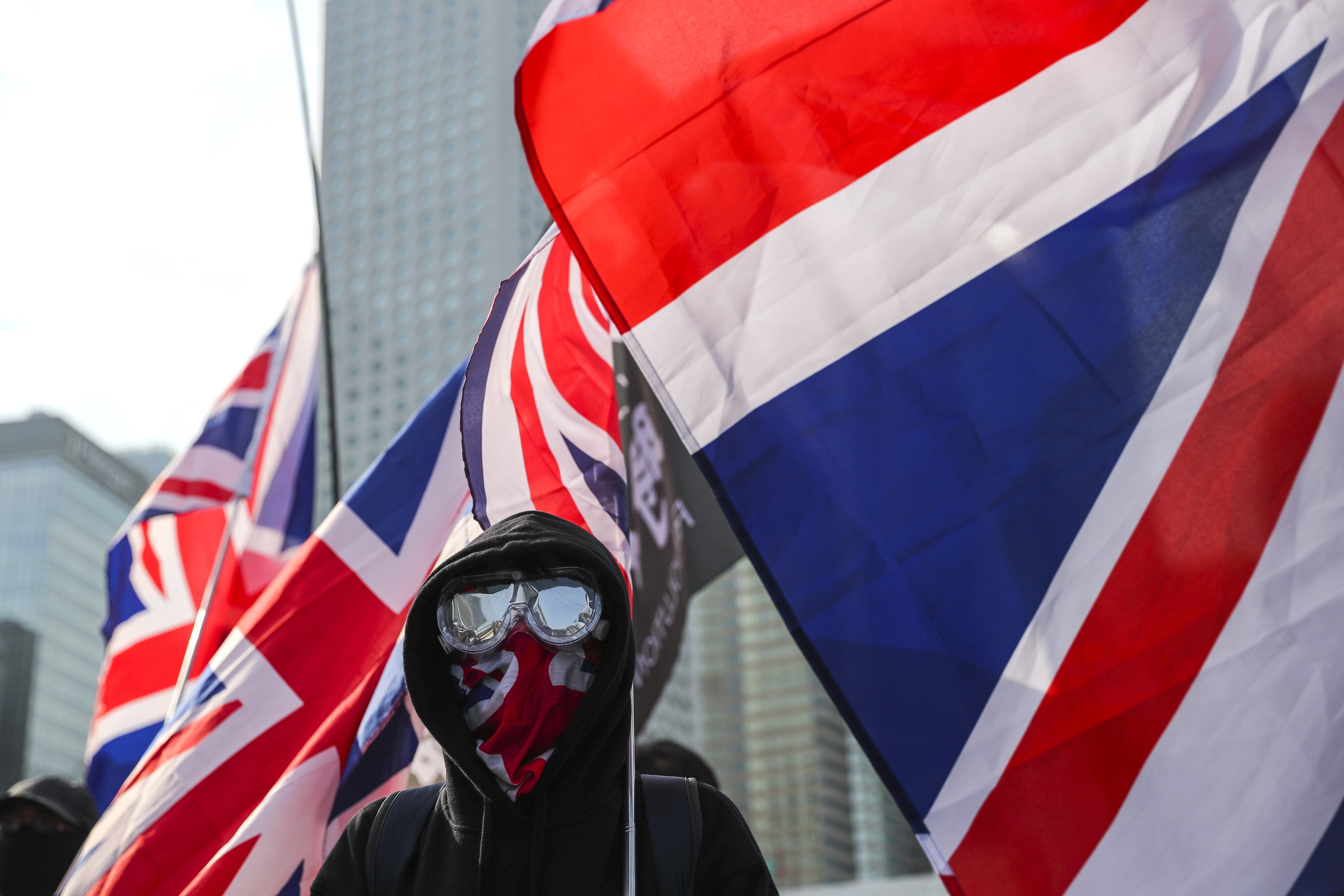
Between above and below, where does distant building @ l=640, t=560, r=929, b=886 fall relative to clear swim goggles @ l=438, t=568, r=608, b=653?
below

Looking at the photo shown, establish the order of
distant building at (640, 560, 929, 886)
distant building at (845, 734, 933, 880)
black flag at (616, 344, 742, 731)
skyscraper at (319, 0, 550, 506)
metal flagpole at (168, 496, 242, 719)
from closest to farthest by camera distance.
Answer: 1. black flag at (616, 344, 742, 731)
2. metal flagpole at (168, 496, 242, 719)
3. skyscraper at (319, 0, 550, 506)
4. distant building at (640, 560, 929, 886)
5. distant building at (845, 734, 933, 880)

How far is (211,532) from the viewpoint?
24.0 ft

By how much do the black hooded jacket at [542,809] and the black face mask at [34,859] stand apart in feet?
11.4

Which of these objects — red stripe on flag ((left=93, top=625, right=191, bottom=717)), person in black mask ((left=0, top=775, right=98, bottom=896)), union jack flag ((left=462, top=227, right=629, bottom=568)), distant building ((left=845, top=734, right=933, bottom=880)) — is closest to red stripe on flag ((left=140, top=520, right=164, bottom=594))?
red stripe on flag ((left=93, top=625, right=191, bottom=717))

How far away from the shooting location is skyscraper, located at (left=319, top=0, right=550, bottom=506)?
107750 millimetres

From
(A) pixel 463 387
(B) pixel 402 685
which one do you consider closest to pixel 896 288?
(A) pixel 463 387

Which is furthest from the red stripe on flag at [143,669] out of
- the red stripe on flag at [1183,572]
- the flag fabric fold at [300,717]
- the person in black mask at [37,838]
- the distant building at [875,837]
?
the distant building at [875,837]

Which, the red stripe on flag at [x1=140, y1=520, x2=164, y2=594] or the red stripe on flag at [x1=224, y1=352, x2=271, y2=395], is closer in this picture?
the red stripe on flag at [x1=140, y1=520, x2=164, y2=594]

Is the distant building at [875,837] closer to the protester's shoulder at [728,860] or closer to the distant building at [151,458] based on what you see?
the distant building at [151,458]

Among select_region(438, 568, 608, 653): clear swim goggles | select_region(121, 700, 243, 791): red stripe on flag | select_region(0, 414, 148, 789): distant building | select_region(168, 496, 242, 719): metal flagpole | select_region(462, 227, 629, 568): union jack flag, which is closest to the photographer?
select_region(438, 568, 608, 653): clear swim goggles

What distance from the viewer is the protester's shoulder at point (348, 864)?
8.27 ft

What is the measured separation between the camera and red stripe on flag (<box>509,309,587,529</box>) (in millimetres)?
Result: 3977

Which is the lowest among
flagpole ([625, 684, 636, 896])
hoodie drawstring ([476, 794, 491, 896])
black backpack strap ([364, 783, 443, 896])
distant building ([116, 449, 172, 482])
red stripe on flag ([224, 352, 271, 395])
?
flagpole ([625, 684, 636, 896])

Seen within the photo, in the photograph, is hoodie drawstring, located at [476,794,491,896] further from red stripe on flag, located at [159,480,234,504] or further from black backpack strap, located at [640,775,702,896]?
red stripe on flag, located at [159,480,234,504]
